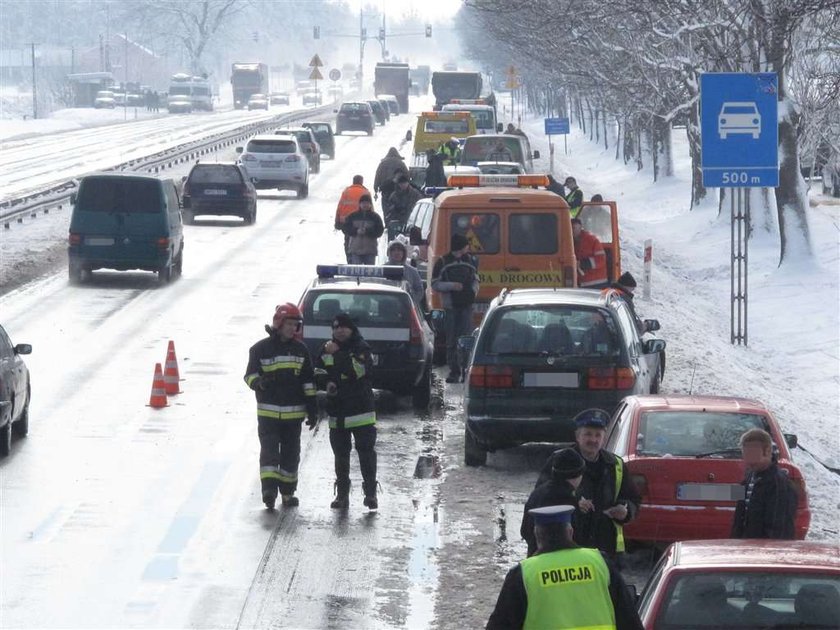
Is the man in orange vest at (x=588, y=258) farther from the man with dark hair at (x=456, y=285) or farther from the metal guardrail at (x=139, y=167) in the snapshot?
the metal guardrail at (x=139, y=167)

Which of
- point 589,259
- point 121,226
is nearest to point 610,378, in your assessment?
point 589,259

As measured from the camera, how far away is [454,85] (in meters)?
83.6

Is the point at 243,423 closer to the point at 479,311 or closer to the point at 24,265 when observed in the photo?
the point at 479,311

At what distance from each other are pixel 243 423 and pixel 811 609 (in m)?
10.5

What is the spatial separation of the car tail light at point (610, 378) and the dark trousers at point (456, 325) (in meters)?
4.80

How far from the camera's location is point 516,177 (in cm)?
2312

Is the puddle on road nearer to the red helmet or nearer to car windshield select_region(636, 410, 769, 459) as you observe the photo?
car windshield select_region(636, 410, 769, 459)

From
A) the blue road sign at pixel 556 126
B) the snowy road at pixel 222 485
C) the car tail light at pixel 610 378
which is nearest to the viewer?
the snowy road at pixel 222 485

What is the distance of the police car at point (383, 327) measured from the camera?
1722 cm

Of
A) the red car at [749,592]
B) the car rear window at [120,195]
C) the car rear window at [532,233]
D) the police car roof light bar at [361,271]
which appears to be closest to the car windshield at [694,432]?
the red car at [749,592]

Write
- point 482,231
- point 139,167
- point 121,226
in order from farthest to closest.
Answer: point 139,167 < point 121,226 < point 482,231

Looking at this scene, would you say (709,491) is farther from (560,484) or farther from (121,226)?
(121,226)

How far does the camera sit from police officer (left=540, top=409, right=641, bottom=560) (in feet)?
29.0

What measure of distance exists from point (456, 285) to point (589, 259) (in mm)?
3982
